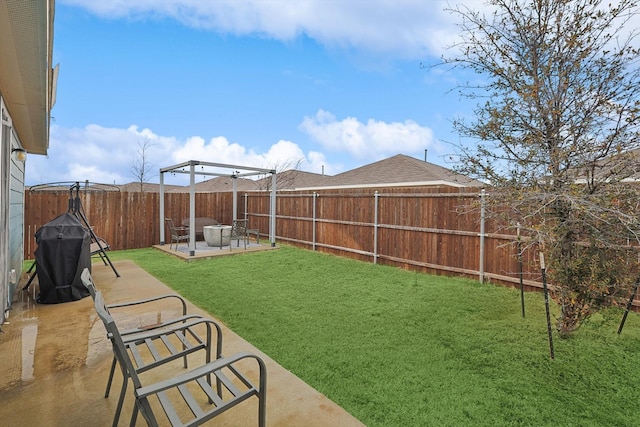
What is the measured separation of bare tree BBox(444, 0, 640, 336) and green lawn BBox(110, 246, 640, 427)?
661 millimetres

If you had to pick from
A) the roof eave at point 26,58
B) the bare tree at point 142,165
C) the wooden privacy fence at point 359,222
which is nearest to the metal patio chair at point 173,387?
the roof eave at point 26,58

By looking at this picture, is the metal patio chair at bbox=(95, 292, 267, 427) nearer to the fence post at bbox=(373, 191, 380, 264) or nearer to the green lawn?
the green lawn

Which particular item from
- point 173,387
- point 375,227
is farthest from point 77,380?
point 375,227

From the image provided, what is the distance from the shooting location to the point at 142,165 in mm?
19891

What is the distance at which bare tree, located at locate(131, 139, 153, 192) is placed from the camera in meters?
19.4

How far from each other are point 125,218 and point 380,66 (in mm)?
9931

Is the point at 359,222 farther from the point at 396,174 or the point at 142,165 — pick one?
the point at 142,165

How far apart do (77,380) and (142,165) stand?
19.9 m

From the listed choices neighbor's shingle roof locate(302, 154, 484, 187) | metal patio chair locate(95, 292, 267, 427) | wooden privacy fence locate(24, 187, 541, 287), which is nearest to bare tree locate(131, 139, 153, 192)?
wooden privacy fence locate(24, 187, 541, 287)

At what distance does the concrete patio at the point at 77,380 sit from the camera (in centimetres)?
211

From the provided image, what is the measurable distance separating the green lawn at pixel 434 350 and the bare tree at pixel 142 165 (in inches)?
631

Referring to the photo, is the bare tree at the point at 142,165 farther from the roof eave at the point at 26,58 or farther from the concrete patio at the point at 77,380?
the concrete patio at the point at 77,380

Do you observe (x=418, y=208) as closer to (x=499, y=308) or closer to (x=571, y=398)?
(x=499, y=308)

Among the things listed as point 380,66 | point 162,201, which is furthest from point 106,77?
point 380,66
